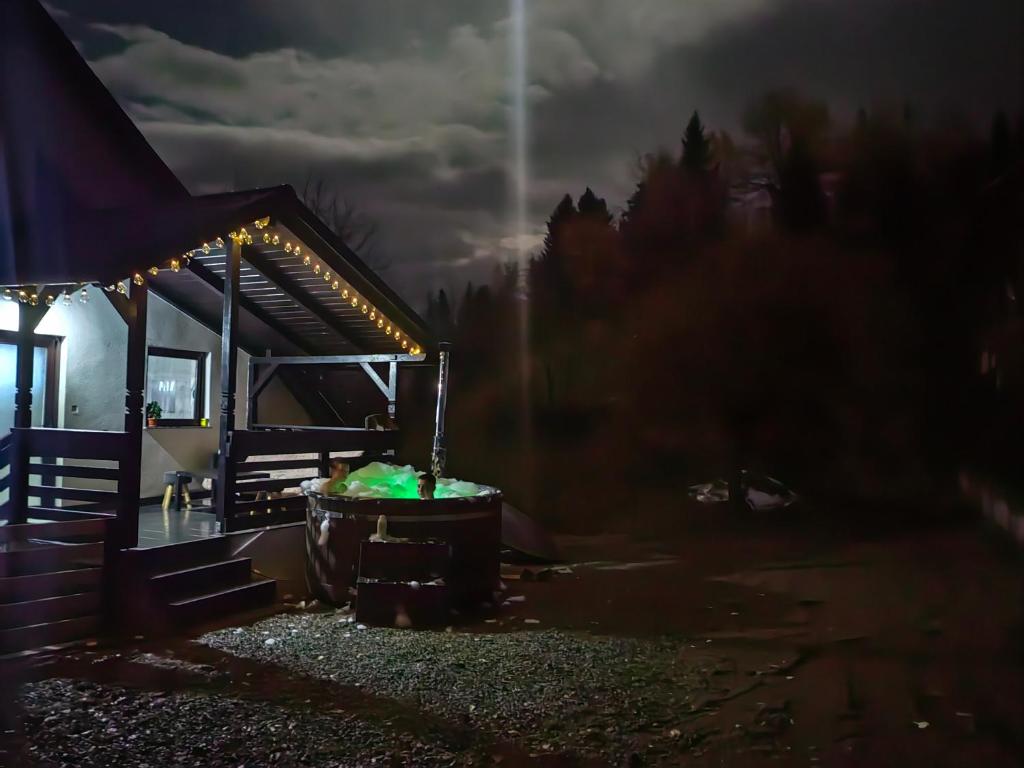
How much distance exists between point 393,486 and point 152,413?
4595 mm

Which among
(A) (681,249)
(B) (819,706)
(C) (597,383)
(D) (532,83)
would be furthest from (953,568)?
(D) (532,83)

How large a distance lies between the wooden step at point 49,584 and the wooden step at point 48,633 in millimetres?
262

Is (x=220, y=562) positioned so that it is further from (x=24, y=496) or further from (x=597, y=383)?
(x=597, y=383)

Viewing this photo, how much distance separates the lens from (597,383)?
84.3 ft

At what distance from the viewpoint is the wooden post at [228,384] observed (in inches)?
351

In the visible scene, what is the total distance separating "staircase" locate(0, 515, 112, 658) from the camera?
21.4ft

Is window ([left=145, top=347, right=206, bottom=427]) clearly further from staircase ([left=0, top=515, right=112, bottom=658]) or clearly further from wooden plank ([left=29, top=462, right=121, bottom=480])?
staircase ([left=0, top=515, right=112, bottom=658])

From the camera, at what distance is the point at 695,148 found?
25781 mm

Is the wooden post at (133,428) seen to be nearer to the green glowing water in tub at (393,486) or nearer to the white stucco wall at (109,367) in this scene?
the green glowing water in tub at (393,486)

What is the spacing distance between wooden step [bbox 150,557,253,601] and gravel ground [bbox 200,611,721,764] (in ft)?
2.52

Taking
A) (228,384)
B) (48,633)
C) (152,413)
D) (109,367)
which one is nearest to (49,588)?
(48,633)

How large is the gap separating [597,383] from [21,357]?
18.9 m

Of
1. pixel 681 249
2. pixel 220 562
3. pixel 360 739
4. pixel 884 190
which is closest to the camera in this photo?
pixel 360 739

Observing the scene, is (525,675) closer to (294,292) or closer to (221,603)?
(221,603)
